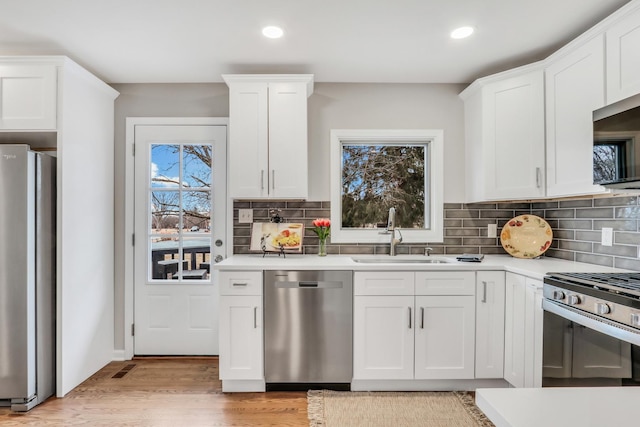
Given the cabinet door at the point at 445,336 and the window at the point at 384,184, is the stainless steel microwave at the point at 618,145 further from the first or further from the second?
the window at the point at 384,184

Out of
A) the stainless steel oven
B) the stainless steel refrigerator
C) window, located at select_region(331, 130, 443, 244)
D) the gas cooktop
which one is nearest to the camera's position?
the stainless steel oven

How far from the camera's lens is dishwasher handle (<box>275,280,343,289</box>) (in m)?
2.50

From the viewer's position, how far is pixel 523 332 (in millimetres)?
2271

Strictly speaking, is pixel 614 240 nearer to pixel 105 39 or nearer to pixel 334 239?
pixel 334 239

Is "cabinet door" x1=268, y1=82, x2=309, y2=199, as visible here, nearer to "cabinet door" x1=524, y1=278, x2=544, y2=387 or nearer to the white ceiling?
the white ceiling

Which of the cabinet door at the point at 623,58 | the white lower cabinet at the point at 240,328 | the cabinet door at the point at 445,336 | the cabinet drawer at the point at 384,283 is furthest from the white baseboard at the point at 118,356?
the cabinet door at the point at 623,58

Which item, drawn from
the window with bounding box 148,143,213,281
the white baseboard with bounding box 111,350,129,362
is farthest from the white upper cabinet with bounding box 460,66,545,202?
the white baseboard with bounding box 111,350,129,362

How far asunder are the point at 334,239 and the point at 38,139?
234cm

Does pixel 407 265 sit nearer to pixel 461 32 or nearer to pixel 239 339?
pixel 239 339

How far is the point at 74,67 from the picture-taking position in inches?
101

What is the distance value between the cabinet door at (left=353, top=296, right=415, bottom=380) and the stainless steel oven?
0.82 meters

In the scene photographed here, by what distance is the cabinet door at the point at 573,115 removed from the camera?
6.80 ft

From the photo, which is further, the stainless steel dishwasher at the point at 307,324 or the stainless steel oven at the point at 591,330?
the stainless steel dishwasher at the point at 307,324

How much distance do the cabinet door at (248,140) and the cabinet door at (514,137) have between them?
167 centimetres
